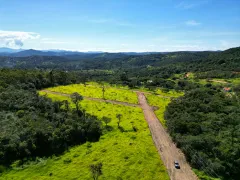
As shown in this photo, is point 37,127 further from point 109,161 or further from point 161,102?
point 161,102

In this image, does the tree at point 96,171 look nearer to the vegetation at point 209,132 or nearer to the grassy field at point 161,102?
the vegetation at point 209,132

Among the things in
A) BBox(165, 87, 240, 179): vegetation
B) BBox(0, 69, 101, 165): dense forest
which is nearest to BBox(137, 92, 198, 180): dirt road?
BBox(165, 87, 240, 179): vegetation

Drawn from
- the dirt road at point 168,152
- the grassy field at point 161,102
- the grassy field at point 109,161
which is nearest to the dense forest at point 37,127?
the grassy field at point 109,161

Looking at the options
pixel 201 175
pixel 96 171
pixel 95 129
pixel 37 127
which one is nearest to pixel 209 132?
pixel 201 175

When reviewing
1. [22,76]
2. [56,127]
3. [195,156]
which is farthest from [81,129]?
[22,76]

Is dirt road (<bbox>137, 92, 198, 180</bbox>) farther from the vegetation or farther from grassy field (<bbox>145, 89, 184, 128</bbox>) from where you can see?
grassy field (<bbox>145, 89, 184, 128</bbox>)

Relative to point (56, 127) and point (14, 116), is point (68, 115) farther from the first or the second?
point (14, 116)

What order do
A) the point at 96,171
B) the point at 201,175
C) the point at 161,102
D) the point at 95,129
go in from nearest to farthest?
the point at 96,171, the point at 201,175, the point at 95,129, the point at 161,102
